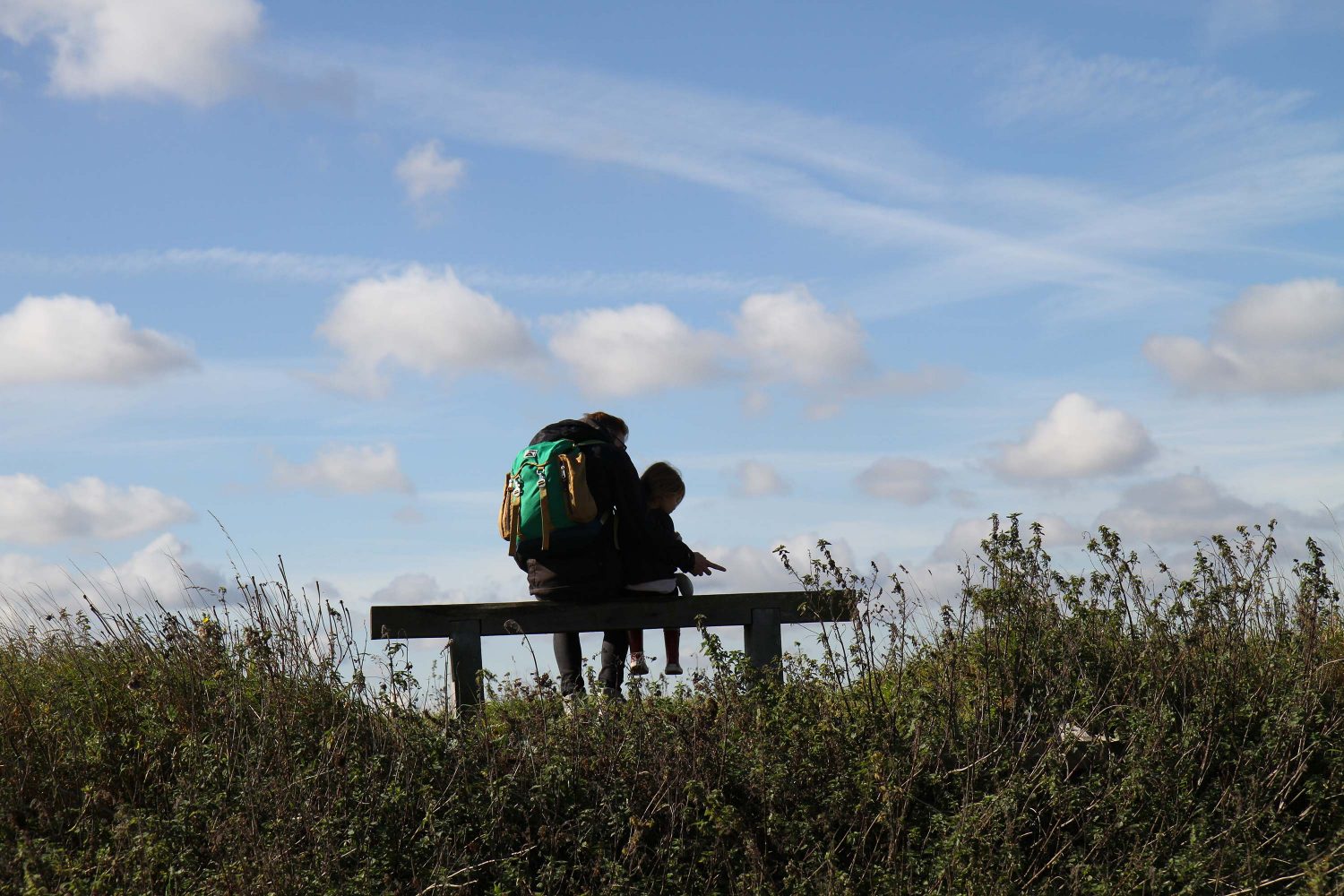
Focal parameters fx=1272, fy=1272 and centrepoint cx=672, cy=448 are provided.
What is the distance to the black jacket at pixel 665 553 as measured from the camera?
7.97m

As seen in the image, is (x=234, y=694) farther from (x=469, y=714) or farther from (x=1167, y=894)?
(x=1167, y=894)

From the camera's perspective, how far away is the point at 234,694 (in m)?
6.03

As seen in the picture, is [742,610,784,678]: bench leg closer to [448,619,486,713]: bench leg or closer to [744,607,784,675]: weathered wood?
[744,607,784,675]: weathered wood

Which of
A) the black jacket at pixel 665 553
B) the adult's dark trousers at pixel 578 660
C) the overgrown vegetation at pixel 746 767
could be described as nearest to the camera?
the overgrown vegetation at pixel 746 767

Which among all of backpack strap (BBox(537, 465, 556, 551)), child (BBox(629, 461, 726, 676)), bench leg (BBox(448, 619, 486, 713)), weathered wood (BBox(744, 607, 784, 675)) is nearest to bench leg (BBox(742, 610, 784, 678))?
weathered wood (BBox(744, 607, 784, 675))

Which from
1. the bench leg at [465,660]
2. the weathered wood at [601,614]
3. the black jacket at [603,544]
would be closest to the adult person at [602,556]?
the black jacket at [603,544]

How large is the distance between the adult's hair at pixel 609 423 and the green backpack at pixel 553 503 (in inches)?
17.1

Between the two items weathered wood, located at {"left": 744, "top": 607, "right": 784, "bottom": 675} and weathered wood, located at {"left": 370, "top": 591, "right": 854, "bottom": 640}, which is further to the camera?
weathered wood, located at {"left": 744, "top": 607, "right": 784, "bottom": 675}

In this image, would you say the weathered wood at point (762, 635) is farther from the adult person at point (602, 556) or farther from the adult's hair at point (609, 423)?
the adult's hair at point (609, 423)

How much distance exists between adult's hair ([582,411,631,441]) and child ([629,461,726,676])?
33cm

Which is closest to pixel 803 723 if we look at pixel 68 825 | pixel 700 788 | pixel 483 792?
pixel 700 788

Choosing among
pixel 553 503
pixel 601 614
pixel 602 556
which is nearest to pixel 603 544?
pixel 602 556

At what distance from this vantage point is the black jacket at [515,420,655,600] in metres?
7.64

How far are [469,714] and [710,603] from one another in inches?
70.8
